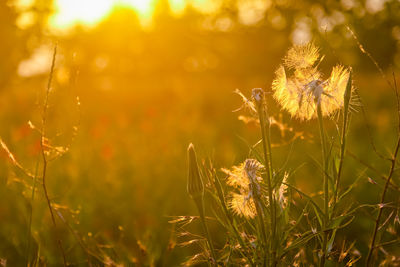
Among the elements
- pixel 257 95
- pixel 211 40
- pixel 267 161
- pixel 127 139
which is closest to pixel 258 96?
pixel 257 95

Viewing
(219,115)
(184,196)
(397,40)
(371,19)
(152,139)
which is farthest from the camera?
(397,40)

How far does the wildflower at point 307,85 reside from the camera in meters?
0.85

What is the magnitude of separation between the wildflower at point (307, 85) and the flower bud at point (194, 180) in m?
0.21

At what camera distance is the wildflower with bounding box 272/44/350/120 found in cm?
85

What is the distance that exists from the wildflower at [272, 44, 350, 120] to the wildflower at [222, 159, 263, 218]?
14cm

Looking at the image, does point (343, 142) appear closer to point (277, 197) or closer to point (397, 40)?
point (277, 197)

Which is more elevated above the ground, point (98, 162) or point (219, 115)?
point (219, 115)

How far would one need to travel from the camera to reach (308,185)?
2.83m

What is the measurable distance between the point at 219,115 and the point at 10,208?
3.39 m

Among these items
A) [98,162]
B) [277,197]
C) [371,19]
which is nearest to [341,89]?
[277,197]

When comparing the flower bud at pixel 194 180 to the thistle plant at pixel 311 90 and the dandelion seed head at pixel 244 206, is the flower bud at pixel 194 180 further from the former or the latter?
the thistle plant at pixel 311 90

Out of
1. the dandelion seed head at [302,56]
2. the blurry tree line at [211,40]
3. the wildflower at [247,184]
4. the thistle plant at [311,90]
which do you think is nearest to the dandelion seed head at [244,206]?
the wildflower at [247,184]

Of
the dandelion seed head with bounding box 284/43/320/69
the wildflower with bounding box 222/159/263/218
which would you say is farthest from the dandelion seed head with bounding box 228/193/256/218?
the dandelion seed head with bounding box 284/43/320/69

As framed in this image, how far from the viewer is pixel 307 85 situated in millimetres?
860
